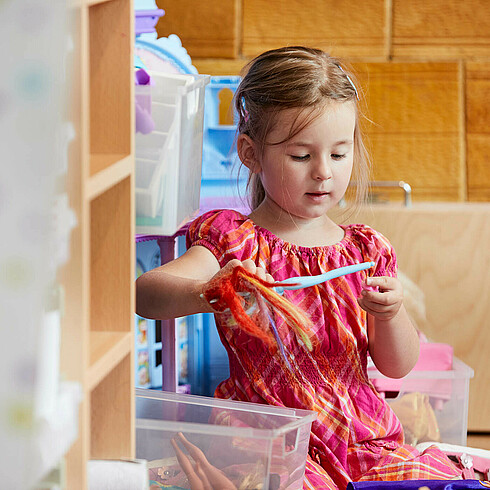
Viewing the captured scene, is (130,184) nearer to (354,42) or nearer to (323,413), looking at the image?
(323,413)

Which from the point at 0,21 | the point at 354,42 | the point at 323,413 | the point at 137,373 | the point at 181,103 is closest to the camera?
the point at 0,21

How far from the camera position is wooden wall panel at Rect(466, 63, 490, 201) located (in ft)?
6.06

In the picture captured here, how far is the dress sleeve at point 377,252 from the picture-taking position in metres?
1.04

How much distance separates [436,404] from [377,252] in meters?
0.35

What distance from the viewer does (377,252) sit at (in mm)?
1045

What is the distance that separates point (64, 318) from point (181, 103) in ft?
1.12

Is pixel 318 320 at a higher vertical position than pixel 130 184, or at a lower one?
lower

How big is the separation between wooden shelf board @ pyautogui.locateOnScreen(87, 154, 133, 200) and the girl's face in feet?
1.21

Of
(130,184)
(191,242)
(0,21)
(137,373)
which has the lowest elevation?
(137,373)

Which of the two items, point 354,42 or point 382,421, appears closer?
point 382,421

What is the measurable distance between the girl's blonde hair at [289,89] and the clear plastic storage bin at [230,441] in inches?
14.0

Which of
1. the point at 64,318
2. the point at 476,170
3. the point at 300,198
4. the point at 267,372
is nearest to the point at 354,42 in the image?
the point at 476,170

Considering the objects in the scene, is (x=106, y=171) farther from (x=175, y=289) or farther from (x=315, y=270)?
(x=315, y=270)

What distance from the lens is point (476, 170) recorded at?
6.14 ft
